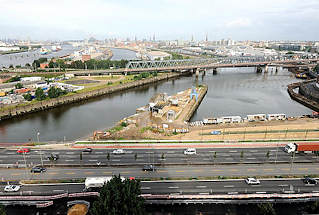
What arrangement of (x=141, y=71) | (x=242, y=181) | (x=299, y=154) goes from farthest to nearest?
(x=141, y=71), (x=299, y=154), (x=242, y=181)

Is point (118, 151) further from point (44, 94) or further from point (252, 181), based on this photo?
point (44, 94)

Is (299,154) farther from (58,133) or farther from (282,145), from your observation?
(58,133)

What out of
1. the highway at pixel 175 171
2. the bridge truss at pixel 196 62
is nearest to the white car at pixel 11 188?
the highway at pixel 175 171

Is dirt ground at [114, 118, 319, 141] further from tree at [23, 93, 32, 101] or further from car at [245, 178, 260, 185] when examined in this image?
tree at [23, 93, 32, 101]

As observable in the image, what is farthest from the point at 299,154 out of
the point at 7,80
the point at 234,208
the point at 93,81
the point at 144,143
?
the point at 7,80

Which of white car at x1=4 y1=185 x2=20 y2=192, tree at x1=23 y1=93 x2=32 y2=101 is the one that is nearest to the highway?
white car at x1=4 y1=185 x2=20 y2=192

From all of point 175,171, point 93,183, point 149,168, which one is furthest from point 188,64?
point 93,183
